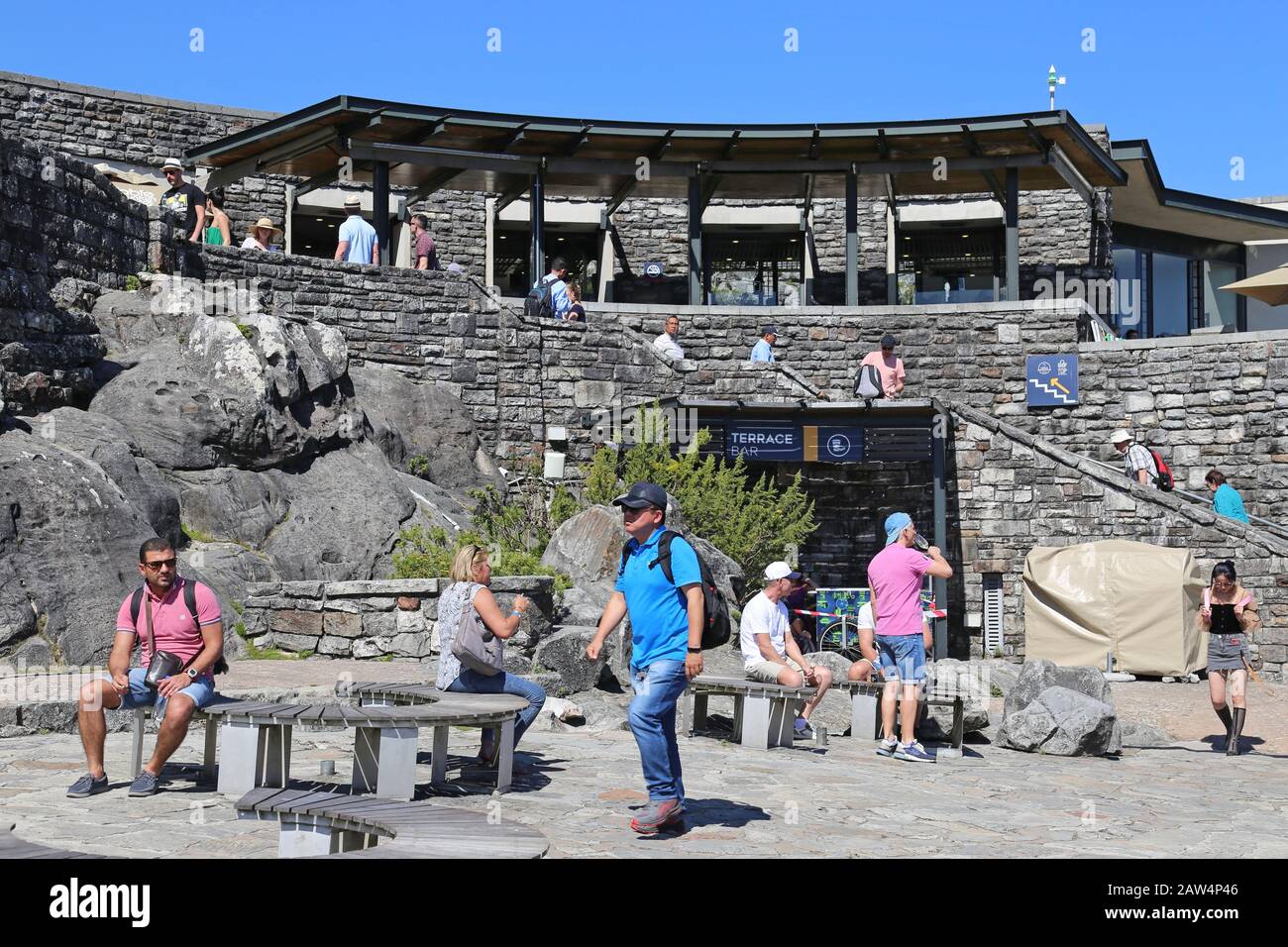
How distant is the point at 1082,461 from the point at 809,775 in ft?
41.5

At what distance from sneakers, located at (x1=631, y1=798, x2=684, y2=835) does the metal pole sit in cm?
1385

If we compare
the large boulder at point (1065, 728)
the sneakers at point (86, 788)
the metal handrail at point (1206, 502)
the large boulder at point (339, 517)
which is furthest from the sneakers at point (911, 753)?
the metal handrail at point (1206, 502)

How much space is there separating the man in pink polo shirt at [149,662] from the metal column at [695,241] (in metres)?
→ 16.0

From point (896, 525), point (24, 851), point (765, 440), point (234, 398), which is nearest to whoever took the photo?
point (24, 851)

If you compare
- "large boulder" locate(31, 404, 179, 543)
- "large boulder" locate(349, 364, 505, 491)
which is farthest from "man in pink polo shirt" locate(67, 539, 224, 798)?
"large boulder" locate(349, 364, 505, 491)

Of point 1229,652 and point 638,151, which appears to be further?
point 638,151

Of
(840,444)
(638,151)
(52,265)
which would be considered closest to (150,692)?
(52,265)

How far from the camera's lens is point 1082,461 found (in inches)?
776

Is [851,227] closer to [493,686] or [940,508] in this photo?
[940,508]

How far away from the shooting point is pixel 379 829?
514 centimetres

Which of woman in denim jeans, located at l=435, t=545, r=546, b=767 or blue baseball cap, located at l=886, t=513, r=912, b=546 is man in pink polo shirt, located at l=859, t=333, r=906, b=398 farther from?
woman in denim jeans, located at l=435, t=545, r=546, b=767

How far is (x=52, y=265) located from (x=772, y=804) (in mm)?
11439

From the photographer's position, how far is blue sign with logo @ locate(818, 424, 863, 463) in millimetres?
19531

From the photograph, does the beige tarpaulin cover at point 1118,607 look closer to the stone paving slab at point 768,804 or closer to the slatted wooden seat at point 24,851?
the stone paving slab at point 768,804
